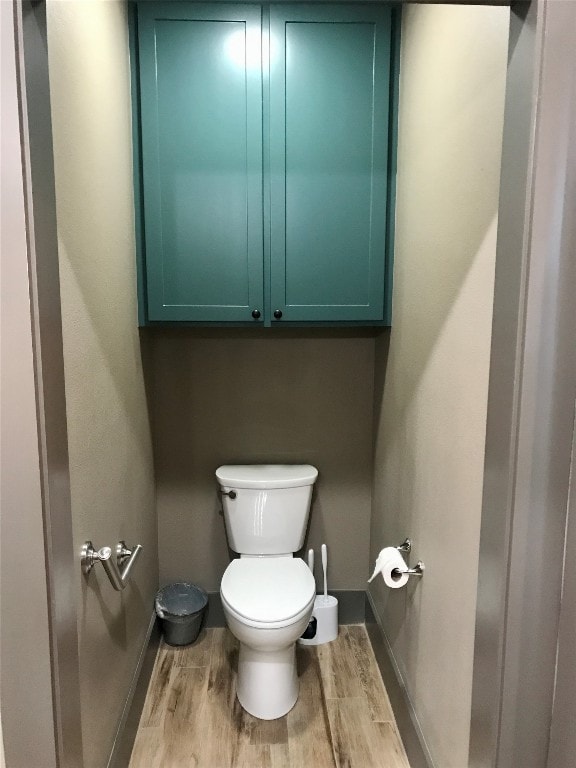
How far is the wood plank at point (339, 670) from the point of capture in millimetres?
2154

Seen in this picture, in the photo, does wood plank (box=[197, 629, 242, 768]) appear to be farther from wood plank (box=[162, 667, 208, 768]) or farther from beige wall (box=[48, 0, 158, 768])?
beige wall (box=[48, 0, 158, 768])

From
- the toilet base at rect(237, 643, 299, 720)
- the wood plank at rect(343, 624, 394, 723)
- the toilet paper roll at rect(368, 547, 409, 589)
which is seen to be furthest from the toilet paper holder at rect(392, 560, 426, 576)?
the wood plank at rect(343, 624, 394, 723)

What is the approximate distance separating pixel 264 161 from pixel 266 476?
1243mm

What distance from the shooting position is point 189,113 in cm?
197

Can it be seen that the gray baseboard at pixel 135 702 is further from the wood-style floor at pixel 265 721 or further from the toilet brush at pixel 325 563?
the toilet brush at pixel 325 563

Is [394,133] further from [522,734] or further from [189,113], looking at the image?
[522,734]

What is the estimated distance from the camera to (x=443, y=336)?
154cm

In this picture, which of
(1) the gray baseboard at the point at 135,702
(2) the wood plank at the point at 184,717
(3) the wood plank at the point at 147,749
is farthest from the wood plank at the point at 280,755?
(1) the gray baseboard at the point at 135,702

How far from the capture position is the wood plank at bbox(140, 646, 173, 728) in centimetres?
202

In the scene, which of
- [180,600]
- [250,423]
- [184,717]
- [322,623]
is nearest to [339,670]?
[322,623]

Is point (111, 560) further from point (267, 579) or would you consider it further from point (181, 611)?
point (181, 611)

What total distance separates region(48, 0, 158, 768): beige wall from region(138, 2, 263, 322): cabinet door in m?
0.09

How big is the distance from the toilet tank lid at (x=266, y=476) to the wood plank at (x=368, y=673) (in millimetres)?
759

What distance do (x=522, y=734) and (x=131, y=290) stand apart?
5.64ft
